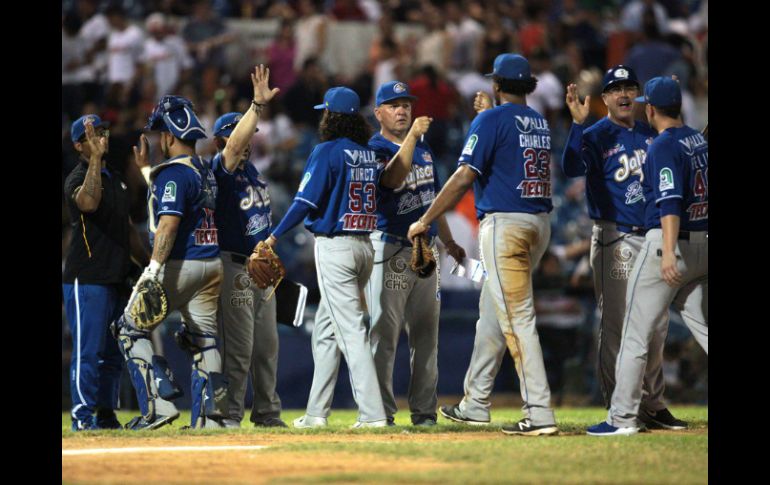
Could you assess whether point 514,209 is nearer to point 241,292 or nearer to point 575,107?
point 575,107

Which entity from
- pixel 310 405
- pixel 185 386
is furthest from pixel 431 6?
pixel 310 405

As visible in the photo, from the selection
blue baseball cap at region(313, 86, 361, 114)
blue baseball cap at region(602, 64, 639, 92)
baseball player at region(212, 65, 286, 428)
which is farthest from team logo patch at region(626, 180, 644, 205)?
baseball player at region(212, 65, 286, 428)

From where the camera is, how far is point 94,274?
8.71 m

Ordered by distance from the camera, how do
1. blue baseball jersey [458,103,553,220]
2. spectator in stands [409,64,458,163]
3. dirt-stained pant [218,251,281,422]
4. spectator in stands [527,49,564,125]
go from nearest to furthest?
blue baseball jersey [458,103,553,220] → dirt-stained pant [218,251,281,422] → spectator in stands [409,64,458,163] → spectator in stands [527,49,564,125]

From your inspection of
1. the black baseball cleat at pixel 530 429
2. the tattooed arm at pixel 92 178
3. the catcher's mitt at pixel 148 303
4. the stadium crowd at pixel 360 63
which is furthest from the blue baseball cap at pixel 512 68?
the stadium crowd at pixel 360 63

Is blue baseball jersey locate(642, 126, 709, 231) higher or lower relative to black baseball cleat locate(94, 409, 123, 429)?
higher

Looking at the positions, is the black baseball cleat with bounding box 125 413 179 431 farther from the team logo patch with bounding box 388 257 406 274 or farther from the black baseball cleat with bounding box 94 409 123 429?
the team logo patch with bounding box 388 257 406 274

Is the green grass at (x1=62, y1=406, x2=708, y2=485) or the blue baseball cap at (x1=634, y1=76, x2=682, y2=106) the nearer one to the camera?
the green grass at (x1=62, y1=406, x2=708, y2=485)

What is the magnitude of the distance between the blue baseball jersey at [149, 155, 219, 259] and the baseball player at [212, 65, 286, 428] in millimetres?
437

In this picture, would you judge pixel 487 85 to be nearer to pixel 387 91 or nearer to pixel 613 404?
pixel 387 91

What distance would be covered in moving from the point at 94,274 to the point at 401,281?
2242mm

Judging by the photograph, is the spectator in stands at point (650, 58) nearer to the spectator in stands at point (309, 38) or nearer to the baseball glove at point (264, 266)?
the spectator in stands at point (309, 38)

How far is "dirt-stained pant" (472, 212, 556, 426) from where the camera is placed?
7.48 m

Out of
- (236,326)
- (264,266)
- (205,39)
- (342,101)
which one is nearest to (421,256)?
(264,266)
